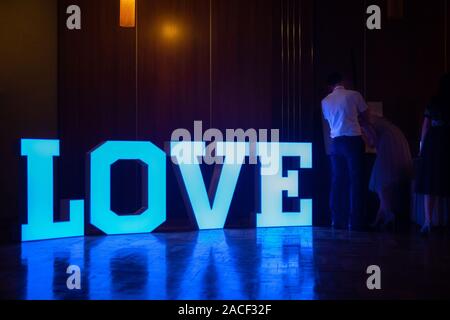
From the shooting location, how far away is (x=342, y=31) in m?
5.75

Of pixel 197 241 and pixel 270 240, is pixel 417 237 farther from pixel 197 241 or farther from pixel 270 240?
pixel 197 241

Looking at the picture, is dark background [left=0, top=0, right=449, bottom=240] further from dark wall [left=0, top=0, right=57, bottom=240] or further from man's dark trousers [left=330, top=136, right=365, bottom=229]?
man's dark trousers [left=330, top=136, right=365, bottom=229]

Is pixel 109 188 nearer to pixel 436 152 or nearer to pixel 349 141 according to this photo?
pixel 349 141

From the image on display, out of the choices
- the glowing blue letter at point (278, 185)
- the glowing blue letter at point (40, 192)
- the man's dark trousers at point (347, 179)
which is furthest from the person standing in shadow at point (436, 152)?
the glowing blue letter at point (40, 192)

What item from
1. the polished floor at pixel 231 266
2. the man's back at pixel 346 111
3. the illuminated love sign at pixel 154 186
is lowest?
the polished floor at pixel 231 266

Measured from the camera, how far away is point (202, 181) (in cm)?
476

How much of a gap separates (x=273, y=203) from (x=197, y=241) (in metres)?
A: 1.17

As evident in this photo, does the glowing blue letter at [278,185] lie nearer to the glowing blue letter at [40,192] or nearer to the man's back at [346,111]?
the man's back at [346,111]

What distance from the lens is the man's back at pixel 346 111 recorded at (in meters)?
4.74

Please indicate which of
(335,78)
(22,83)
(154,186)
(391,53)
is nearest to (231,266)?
(154,186)

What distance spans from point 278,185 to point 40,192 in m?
2.21

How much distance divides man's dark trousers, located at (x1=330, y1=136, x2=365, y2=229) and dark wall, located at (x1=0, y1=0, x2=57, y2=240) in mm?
3069

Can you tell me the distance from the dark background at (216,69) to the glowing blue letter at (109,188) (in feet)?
3.46

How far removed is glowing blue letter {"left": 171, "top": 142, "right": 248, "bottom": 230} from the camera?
4.74m
